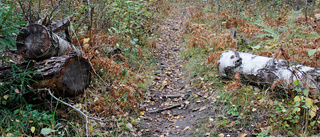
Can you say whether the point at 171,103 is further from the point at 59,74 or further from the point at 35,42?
the point at 35,42

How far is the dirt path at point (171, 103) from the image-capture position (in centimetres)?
405

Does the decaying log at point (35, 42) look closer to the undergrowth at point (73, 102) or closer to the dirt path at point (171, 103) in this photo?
the undergrowth at point (73, 102)

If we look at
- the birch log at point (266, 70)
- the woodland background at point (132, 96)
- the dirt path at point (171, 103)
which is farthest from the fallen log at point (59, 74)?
the birch log at point (266, 70)

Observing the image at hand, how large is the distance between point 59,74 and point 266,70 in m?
3.88

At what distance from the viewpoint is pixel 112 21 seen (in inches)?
282

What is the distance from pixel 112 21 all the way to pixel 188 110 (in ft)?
14.3

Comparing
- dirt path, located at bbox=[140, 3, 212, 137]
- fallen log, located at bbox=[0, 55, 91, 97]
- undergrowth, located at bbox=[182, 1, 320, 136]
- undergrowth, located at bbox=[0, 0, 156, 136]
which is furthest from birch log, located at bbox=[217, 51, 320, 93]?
fallen log, located at bbox=[0, 55, 91, 97]

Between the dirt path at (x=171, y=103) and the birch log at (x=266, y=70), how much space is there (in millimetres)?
1011

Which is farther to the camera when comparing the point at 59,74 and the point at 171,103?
the point at 171,103

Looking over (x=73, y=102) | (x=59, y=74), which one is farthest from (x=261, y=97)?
(x=59, y=74)

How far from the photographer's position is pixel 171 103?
16.4 feet

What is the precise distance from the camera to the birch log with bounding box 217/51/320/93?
3.46 meters

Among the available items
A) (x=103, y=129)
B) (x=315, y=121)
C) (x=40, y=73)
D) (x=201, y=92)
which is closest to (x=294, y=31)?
(x=201, y=92)

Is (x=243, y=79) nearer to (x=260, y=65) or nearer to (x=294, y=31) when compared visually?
(x=260, y=65)
